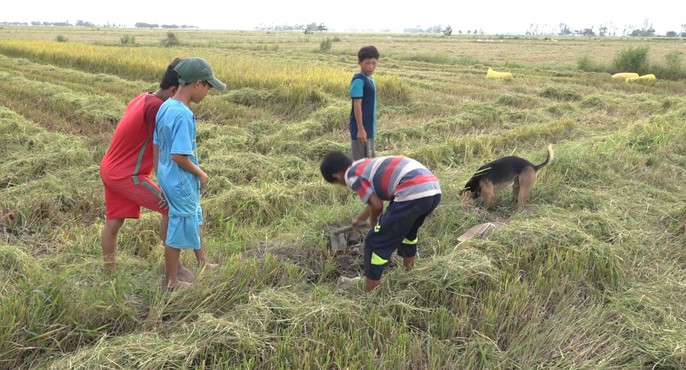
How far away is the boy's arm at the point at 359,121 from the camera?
4.64 metres

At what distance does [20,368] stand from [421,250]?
2589 mm

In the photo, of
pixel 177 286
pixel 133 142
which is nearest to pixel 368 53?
pixel 133 142

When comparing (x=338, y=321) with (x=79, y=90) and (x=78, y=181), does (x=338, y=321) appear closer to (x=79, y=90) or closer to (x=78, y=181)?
(x=78, y=181)

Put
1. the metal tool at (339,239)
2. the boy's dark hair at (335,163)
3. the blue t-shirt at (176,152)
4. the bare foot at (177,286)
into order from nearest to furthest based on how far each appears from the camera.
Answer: the blue t-shirt at (176,152)
the bare foot at (177,286)
the boy's dark hair at (335,163)
the metal tool at (339,239)

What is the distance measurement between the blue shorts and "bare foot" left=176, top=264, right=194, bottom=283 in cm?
36

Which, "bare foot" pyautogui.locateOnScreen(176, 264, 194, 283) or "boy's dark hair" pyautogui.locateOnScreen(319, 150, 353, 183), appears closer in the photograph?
"boy's dark hair" pyautogui.locateOnScreen(319, 150, 353, 183)

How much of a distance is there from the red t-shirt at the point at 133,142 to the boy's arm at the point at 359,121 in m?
2.24

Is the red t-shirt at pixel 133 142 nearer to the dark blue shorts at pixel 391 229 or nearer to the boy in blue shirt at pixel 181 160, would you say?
the boy in blue shirt at pixel 181 160

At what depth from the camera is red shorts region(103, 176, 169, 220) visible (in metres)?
2.85

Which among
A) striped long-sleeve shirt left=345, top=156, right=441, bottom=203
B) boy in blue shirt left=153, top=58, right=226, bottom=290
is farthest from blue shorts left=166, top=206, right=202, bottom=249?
striped long-sleeve shirt left=345, top=156, right=441, bottom=203

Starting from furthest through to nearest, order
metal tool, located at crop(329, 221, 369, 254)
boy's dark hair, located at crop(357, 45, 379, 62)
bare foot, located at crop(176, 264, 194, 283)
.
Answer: boy's dark hair, located at crop(357, 45, 379, 62)
metal tool, located at crop(329, 221, 369, 254)
bare foot, located at crop(176, 264, 194, 283)

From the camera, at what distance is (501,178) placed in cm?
427

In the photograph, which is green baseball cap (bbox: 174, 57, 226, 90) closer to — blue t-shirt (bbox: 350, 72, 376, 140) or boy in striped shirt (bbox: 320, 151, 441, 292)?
boy in striped shirt (bbox: 320, 151, 441, 292)

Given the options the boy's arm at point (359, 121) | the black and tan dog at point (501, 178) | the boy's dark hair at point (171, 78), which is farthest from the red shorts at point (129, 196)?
the black and tan dog at point (501, 178)
